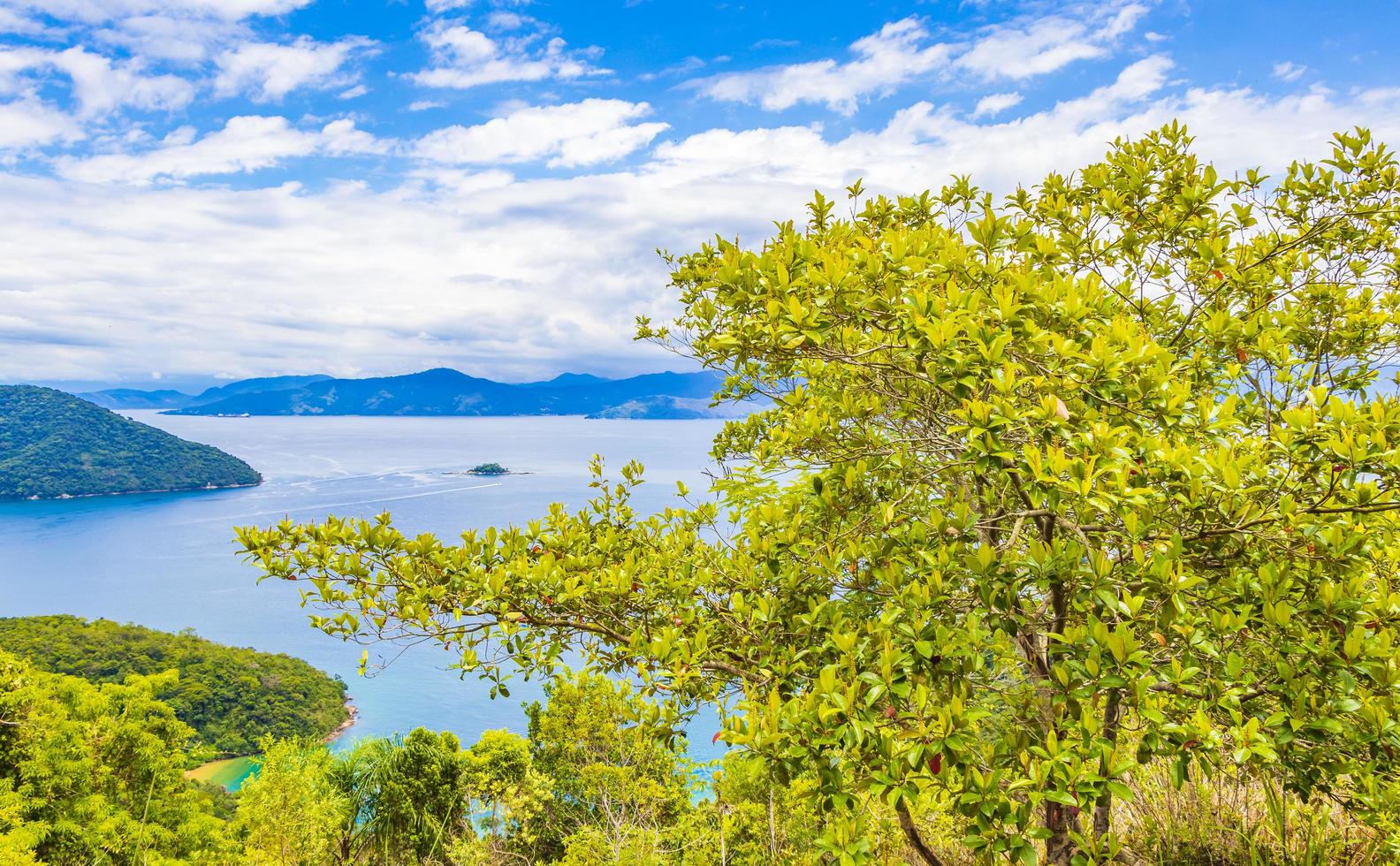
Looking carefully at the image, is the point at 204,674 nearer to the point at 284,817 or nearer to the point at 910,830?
the point at 284,817

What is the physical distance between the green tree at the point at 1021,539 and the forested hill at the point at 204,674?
40143 mm

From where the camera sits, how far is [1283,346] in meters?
2.85

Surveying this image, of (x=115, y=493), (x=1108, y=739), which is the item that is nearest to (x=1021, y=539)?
(x=1108, y=739)

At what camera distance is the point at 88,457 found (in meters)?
95.9

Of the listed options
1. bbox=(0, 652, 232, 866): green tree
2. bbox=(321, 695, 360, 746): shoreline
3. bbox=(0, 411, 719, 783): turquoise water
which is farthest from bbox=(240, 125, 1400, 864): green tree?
bbox=(321, 695, 360, 746): shoreline

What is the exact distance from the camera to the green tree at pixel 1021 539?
1.94 m

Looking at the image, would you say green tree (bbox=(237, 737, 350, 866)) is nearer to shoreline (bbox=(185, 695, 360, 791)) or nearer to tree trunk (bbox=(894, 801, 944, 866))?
tree trunk (bbox=(894, 801, 944, 866))

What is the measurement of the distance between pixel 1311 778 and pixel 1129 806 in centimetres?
291

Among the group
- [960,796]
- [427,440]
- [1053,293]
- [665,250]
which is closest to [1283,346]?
[1053,293]

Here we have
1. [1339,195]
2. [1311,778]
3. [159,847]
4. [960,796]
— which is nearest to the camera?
[960,796]

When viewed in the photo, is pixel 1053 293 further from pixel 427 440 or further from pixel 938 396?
pixel 427 440

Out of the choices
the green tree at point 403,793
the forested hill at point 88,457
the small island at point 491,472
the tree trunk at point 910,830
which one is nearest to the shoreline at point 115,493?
the forested hill at point 88,457

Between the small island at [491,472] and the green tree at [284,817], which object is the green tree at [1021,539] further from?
the small island at [491,472]

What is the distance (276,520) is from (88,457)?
79.5 meters
